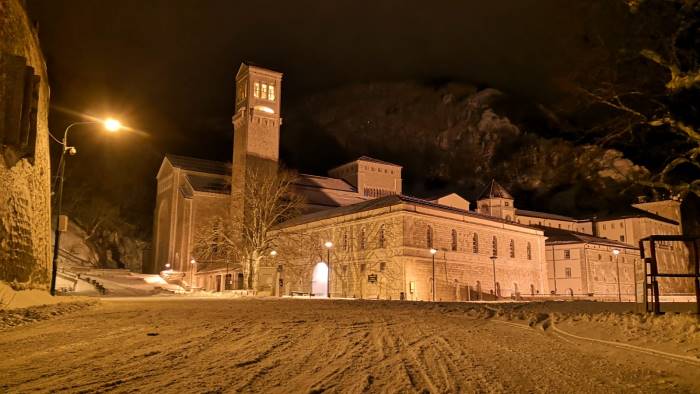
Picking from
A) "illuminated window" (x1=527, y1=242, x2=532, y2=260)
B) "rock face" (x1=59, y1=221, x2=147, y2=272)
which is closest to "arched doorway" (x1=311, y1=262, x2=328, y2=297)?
"illuminated window" (x1=527, y1=242, x2=532, y2=260)

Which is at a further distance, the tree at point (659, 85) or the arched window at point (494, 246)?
the arched window at point (494, 246)

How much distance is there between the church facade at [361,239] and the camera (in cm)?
4031

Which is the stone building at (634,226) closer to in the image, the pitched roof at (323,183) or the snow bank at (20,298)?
the pitched roof at (323,183)

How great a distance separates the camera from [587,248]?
61750mm

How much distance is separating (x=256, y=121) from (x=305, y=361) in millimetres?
50566

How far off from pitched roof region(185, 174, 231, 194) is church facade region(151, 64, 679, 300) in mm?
170

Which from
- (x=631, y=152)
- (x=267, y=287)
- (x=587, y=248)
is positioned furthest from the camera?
(x=587, y=248)

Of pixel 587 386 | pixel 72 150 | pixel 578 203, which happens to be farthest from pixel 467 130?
pixel 587 386

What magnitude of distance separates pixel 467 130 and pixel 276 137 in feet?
243

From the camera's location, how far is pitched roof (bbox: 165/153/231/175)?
61188 millimetres

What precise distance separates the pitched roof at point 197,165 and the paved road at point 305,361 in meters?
51.9

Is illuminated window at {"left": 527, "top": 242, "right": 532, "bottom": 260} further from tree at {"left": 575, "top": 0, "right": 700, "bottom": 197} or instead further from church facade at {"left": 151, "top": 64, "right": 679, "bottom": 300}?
tree at {"left": 575, "top": 0, "right": 700, "bottom": 197}

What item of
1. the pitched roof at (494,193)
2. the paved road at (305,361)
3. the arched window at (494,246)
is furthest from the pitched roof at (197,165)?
the paved road at (305,361)

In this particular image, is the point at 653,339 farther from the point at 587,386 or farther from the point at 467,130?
the point at 467,130
